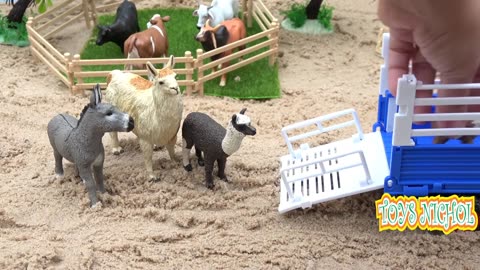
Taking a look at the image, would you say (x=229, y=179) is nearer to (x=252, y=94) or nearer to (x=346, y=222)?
(x=346, y=222)

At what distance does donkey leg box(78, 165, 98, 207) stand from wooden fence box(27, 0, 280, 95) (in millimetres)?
1267

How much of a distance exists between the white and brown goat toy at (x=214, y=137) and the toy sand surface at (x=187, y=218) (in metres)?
0.15

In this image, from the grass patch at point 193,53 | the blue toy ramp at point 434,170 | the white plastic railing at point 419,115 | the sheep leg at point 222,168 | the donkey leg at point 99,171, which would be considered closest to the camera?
the white plastic railing at point 419,115

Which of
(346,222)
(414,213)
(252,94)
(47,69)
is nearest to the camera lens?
(414,213)

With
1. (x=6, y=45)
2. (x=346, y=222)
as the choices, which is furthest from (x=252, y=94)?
(x=6, y=45)

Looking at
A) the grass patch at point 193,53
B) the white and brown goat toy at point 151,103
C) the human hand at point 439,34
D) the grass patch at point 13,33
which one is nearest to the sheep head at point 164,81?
the white and brown goat toy at point 151,103

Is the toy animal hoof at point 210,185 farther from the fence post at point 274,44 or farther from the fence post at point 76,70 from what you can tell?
the fence post at point 274,44

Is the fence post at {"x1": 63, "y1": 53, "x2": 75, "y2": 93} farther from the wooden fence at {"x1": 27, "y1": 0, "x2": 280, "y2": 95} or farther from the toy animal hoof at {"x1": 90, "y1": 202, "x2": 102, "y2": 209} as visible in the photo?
A: the toy animal hoof at {"x1": 90, "y1": 202, "x2": 102, "y2": 209}

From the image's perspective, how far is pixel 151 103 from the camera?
117 inches

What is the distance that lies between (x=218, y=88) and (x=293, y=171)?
1.44 m

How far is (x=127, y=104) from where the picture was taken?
304cm

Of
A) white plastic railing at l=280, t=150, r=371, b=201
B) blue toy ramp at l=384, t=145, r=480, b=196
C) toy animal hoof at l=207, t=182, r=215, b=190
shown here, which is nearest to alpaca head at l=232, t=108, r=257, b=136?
white plastic railing at l=280, t=150, r=371, b=201

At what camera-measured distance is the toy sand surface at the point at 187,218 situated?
2.54 meters
